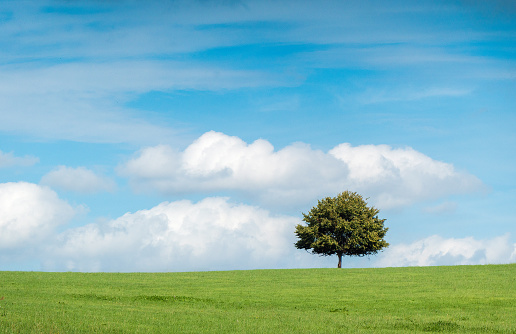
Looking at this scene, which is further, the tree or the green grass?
the tree

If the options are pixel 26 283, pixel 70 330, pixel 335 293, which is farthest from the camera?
pixel 26 283

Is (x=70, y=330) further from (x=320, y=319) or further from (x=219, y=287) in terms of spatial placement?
(x=219, y=287)

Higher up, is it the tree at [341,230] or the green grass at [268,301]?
the tree at [341,230]

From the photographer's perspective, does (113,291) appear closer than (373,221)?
Yes

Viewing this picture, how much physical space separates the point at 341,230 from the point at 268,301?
112 feet

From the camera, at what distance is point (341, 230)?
70500 mm

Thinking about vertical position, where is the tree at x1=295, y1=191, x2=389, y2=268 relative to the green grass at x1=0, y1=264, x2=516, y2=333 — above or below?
above

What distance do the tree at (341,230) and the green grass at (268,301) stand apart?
6.92m

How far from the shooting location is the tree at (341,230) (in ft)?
230

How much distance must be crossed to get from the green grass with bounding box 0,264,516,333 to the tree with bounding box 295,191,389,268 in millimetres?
6921

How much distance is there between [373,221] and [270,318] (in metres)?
46.5

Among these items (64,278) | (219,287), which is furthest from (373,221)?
(64,278)

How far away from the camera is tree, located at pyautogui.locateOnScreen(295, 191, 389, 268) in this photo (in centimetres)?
7000

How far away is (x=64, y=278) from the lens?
53094 mm
